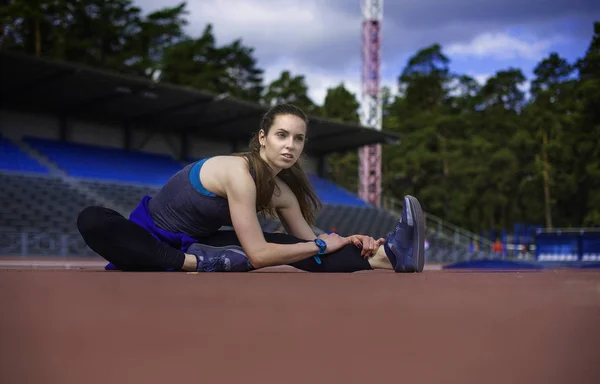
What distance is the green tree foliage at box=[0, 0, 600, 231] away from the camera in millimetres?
32344

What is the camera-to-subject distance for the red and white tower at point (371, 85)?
27969mm

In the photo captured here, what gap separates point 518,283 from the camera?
1600 millimetres

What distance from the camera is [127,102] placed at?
2047 cm

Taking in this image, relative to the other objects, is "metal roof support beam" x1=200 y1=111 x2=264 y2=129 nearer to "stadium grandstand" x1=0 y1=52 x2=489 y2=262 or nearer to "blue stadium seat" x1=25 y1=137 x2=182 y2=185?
"stadium grandstand" x1=0 y1=52 x2=489 y2=262

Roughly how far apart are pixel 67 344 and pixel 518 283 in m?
1.02

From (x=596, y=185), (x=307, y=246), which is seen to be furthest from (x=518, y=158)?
(x=307, y=246)

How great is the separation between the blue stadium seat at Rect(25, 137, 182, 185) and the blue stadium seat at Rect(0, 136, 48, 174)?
75 centimetres

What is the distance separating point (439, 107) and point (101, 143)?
27631 millimetres

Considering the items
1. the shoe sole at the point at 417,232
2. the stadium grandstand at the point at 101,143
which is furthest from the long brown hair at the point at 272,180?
the stadium grandstand at the point at 101,143

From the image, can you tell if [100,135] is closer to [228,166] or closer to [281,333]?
[228,166]

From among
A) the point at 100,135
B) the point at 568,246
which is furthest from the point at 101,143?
the point at 568,246

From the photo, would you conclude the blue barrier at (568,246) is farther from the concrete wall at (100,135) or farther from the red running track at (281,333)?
the red running track at (281,333)

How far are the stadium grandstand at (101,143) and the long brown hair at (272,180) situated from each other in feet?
33.1

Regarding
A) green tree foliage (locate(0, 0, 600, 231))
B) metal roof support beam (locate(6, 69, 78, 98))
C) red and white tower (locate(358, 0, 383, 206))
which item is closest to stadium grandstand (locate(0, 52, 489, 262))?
metal roof support beam (locate(6, 69, 78, 98))
